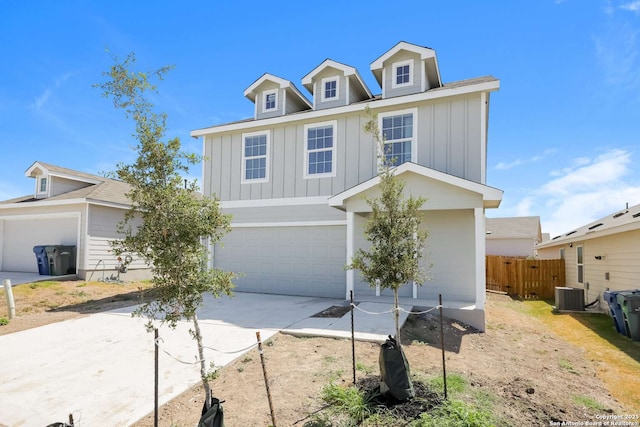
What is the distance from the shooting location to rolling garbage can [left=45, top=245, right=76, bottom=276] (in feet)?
47.5

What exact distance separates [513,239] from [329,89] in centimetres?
2430

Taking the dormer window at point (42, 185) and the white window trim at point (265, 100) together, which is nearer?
the white window trim at point (265, 100)

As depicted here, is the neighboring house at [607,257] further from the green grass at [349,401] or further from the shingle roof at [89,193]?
the shingle roof at [89,193]

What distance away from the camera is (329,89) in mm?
12562

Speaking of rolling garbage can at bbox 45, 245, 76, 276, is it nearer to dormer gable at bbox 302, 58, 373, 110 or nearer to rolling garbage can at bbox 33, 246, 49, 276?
rolling garbage can at bbox 33, 246, 49, 276

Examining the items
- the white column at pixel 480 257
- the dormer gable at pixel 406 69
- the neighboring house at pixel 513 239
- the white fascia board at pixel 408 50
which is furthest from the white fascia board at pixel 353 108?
the neighboring house at pixel 513 239

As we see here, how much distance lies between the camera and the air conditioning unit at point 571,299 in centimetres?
1165

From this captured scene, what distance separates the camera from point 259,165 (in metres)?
12.9

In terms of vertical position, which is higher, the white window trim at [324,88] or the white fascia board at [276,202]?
the white window trim at [324,88]

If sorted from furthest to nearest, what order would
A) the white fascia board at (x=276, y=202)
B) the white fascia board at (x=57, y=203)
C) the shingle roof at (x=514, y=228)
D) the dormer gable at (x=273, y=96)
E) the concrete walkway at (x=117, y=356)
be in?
the shingle roof at (x=514, y=228)
the white fascia board at (x=57, y=203)
the dormer gable at (x=273, y=96)
the white fascia board at (x=276, y=202)
the concrete walkway at (x=117, y=356)

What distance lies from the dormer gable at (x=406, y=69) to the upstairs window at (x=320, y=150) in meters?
2.28

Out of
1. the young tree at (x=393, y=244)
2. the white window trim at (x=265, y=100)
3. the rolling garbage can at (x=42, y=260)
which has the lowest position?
the rolling garbage can at (x=42, y=260)

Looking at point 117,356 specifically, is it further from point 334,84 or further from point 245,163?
point 334,84

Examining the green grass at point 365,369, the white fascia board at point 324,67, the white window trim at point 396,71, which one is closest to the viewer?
the green grass at point 365,369
